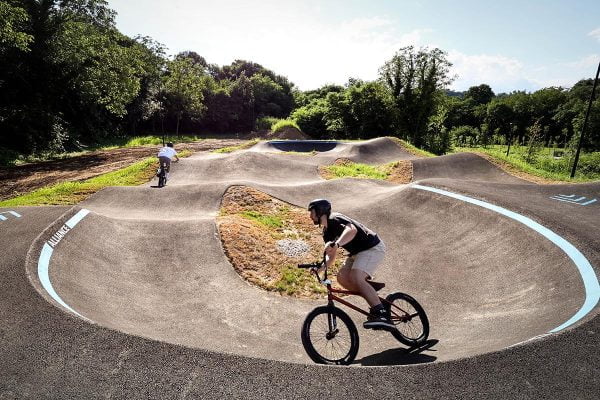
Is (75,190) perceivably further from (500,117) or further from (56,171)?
(500,117)

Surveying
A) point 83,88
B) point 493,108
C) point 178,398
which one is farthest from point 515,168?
point 493,108

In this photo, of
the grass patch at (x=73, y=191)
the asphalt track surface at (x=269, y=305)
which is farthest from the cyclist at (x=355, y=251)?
the grass patch at (x=73, y=191)

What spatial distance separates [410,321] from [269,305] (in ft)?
10.5

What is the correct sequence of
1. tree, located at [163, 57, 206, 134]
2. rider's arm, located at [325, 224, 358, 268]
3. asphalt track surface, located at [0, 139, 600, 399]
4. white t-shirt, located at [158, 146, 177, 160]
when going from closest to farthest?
asphalt track surface, located at [0, 139, 600, 399] → rider's arm, located at [325, 224, 358, 268] → white t-shirt, located at [158, 146, 177, 160] → tree, located at [163, 57, 206, 134]

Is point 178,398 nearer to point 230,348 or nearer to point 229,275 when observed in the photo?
point 230,348

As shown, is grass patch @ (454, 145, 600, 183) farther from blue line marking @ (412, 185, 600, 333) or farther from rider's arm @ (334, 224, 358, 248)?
rider's arm @ (334, 224, 358, 248)

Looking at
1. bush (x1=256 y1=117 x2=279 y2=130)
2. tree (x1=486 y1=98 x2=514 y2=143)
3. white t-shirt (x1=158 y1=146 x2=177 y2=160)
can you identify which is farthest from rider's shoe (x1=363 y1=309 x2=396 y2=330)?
tree (x1=486 y1=98 x2=514 y2=143)

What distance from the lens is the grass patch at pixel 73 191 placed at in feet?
44.1

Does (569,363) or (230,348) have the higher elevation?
(569,363)

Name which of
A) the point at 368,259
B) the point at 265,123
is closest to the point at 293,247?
the point at 368,259

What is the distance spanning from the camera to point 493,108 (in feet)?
299

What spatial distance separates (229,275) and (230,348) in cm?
314

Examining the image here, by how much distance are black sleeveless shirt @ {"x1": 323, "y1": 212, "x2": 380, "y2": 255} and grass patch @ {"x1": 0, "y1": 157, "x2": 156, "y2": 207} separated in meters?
11.9

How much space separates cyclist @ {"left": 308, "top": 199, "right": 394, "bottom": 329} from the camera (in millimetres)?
4992
